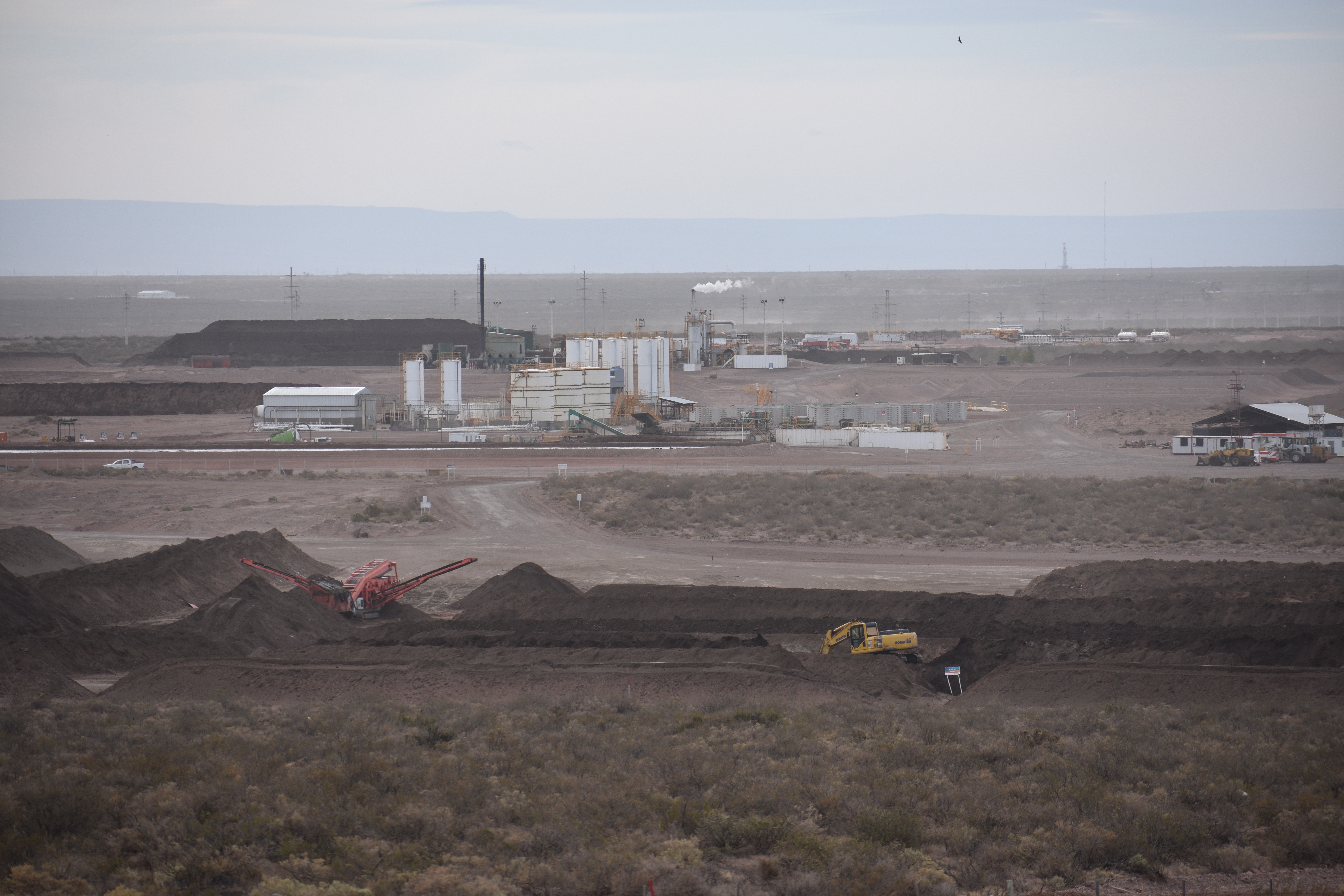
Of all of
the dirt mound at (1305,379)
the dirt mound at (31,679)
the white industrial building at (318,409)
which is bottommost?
the dirt mound at (31,679)

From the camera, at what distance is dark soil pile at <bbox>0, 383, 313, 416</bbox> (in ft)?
252

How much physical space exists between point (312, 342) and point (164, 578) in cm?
8723

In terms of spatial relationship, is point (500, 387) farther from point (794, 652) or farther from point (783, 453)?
point (794, 652)

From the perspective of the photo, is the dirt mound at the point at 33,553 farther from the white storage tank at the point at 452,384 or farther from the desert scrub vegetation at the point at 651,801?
the white storage tank at the point at 452,384

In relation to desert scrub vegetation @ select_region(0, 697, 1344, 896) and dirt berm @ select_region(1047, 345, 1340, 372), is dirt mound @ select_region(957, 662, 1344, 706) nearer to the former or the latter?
desert scrub vegetation @ select_region(0, 697, 1344, 896)

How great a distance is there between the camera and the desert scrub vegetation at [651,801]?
10.4 metres

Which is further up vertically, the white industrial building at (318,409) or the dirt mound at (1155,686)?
the white industrial building at (318,409)

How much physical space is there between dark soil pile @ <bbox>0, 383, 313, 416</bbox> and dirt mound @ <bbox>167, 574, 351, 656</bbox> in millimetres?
55699

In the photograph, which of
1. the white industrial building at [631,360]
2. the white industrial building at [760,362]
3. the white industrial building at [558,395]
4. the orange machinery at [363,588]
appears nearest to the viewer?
the orange machinery at [363,588]

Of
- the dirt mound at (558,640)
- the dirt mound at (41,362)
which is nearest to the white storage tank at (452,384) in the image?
the dirt mound at (558,640)

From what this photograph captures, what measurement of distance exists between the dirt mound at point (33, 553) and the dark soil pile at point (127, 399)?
45785mm

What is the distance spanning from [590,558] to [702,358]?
68.0 metres

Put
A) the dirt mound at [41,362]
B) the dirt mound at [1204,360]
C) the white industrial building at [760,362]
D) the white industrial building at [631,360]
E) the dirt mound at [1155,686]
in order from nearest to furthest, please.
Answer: the dirt mound at [1155,686] < the white industrial building at [631,360] < the dirt mound at [1204,360] < the white industrial building at [760,362] < the dirt mound at [41,362]

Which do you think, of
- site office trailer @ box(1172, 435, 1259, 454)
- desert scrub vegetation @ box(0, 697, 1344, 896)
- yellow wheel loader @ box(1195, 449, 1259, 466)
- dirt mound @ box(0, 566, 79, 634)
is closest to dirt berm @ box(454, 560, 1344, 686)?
desert scrub vegetation @ box(0, 697, 1344, 896)
